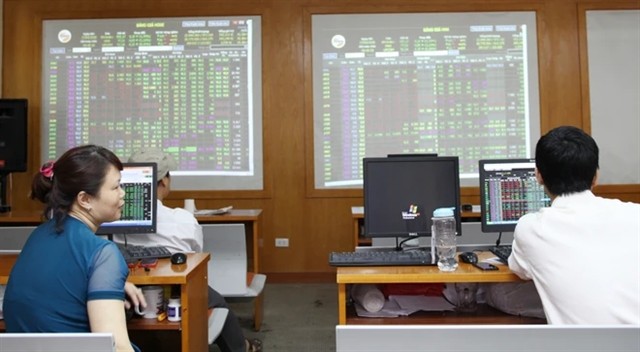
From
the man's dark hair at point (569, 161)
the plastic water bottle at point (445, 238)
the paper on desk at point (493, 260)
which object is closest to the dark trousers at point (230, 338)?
the plastic water bottle at point (445, 238)

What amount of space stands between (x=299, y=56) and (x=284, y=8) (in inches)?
18.8

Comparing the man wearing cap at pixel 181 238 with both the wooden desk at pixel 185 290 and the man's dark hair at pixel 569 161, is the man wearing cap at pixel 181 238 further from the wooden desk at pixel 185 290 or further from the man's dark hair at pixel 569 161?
the man's dark hair at pixel 569 161

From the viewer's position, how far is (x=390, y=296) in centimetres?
192

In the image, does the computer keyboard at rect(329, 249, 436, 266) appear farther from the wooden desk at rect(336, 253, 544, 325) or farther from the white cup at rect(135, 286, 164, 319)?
the white cup at rect(135, 286, 164, 319)

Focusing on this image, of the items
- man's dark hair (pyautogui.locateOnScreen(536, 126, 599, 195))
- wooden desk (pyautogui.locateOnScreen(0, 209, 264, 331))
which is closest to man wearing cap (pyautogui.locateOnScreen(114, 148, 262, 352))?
wooden desk (pyautogui.locateOnScreen(0, 209, 264, 331))

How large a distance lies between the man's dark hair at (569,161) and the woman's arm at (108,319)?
1.29 meters

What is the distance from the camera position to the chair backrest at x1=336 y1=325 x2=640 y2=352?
817mm

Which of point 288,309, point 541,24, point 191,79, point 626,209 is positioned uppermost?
point 541,24

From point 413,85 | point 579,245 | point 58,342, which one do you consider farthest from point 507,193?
point 413,85

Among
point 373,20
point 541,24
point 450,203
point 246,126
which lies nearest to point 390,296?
point 450,203

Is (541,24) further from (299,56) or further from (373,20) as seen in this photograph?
(299,56)

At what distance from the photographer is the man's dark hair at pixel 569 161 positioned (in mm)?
1404

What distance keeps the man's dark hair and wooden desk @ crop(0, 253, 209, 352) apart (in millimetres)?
1283

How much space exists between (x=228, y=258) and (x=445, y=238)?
1449mm
